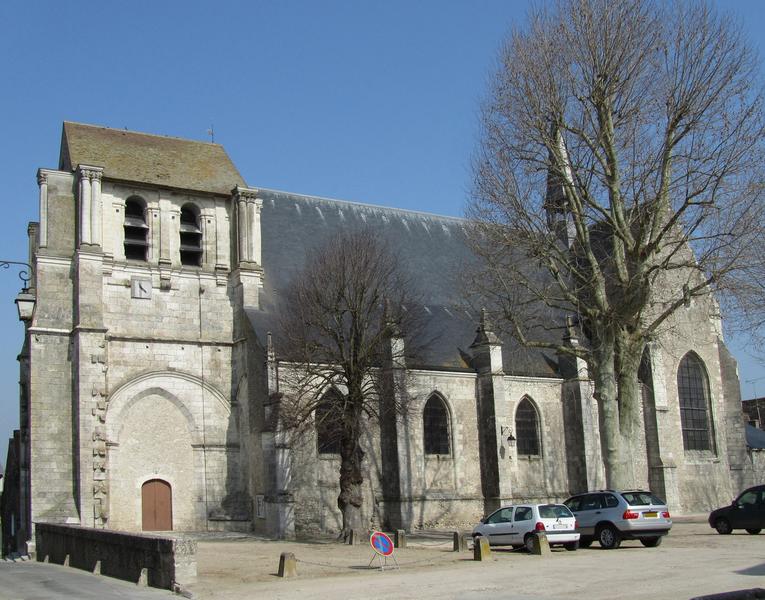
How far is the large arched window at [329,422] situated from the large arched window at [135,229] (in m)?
6.92

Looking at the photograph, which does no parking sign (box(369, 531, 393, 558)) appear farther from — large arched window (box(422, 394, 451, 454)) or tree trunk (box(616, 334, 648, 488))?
large arched window (box(422, 394, 451, 454))

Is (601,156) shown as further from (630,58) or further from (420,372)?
(420,372)

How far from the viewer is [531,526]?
58.1 ft

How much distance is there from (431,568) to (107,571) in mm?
5529

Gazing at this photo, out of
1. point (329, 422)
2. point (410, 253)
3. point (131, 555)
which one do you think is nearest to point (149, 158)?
point (410, 253)

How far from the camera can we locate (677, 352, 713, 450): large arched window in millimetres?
31469

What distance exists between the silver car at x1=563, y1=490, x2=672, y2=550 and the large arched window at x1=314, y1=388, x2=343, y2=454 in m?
7.07

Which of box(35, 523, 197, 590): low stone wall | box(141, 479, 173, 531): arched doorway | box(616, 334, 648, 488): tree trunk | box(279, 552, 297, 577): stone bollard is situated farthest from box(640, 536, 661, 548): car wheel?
box(141, 479, 173, 531): arched doorway

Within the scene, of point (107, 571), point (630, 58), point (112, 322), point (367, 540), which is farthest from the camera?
point (112, 322)

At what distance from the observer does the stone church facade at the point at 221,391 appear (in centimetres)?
2348

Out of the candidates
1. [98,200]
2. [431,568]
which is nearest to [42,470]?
[98,200]

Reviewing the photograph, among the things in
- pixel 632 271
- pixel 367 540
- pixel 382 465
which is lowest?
pixel 367 540

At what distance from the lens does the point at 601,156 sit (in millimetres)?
19312

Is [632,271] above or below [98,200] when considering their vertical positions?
below
